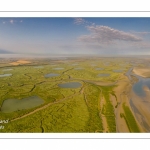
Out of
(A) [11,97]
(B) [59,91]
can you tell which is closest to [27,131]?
(A) [11,97]

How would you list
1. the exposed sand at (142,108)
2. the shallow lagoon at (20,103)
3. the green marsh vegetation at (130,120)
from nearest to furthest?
1. the green marsh vegetation at (130,120)
2. the exposed sand at (142,108)
3. the shallow lagoon at (20,103)

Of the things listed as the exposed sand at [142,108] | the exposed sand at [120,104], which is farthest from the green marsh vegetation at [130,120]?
the exposed sand at [142,108]

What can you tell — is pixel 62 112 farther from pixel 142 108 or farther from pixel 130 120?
pixel 142 108

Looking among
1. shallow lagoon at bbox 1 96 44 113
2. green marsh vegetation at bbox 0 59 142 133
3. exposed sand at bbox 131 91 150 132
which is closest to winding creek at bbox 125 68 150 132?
exposed sand at bbox 131 91 150 132

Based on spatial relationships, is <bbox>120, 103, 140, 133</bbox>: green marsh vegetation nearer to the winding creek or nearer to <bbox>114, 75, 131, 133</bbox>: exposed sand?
<bbox>114, 75, 131, 133</bbox>: exposed sand

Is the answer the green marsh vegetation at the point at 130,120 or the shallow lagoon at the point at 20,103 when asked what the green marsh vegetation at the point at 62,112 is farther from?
the green marsh vegetation at the point at 130,120

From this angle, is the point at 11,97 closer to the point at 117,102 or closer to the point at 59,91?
the point at 59,91

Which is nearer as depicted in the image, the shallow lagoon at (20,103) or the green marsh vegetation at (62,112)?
the green marsh vegetation at (62,112)

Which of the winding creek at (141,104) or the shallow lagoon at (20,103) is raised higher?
the shallow lagoon at (20,103)
